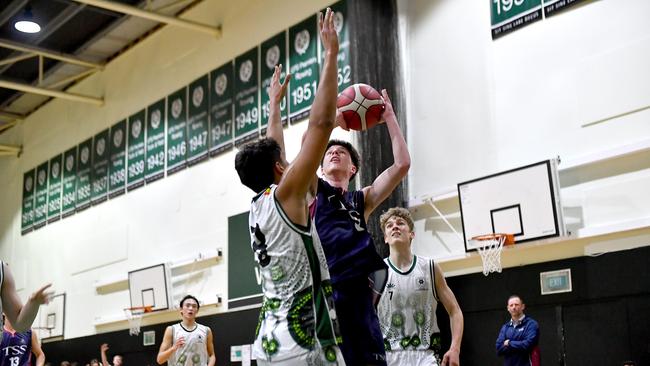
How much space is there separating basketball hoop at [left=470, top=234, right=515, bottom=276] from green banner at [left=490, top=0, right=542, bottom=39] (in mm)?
2812

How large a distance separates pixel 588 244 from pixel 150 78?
11.8m

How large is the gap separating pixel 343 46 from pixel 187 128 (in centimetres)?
514

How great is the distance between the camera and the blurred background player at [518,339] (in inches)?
361

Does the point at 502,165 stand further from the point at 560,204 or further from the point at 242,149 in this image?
the point at 242,149

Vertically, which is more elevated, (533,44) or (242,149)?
(533,44)

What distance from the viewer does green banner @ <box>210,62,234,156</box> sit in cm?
1521

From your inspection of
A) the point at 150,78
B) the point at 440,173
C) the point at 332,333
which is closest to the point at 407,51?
the point at 440,173

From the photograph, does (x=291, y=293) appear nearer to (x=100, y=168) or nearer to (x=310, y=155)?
(x=310, y=155)

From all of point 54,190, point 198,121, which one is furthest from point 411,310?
point 54,190

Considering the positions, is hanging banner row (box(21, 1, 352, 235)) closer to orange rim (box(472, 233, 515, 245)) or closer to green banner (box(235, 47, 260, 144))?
green banner (box(235, 47, 260, 144))

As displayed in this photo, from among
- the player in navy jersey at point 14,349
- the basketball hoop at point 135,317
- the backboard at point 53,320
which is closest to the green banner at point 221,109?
the basketball hoop at point 135,317

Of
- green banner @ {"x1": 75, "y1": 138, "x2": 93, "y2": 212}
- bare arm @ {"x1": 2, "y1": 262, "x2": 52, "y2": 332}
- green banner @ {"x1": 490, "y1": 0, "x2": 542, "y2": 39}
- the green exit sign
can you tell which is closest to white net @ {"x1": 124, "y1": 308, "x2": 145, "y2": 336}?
green banner @ {"x1": 75, "y1": 138, "x2": 93, "y2": 212}

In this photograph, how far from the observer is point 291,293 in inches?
129

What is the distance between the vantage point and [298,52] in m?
13.8
